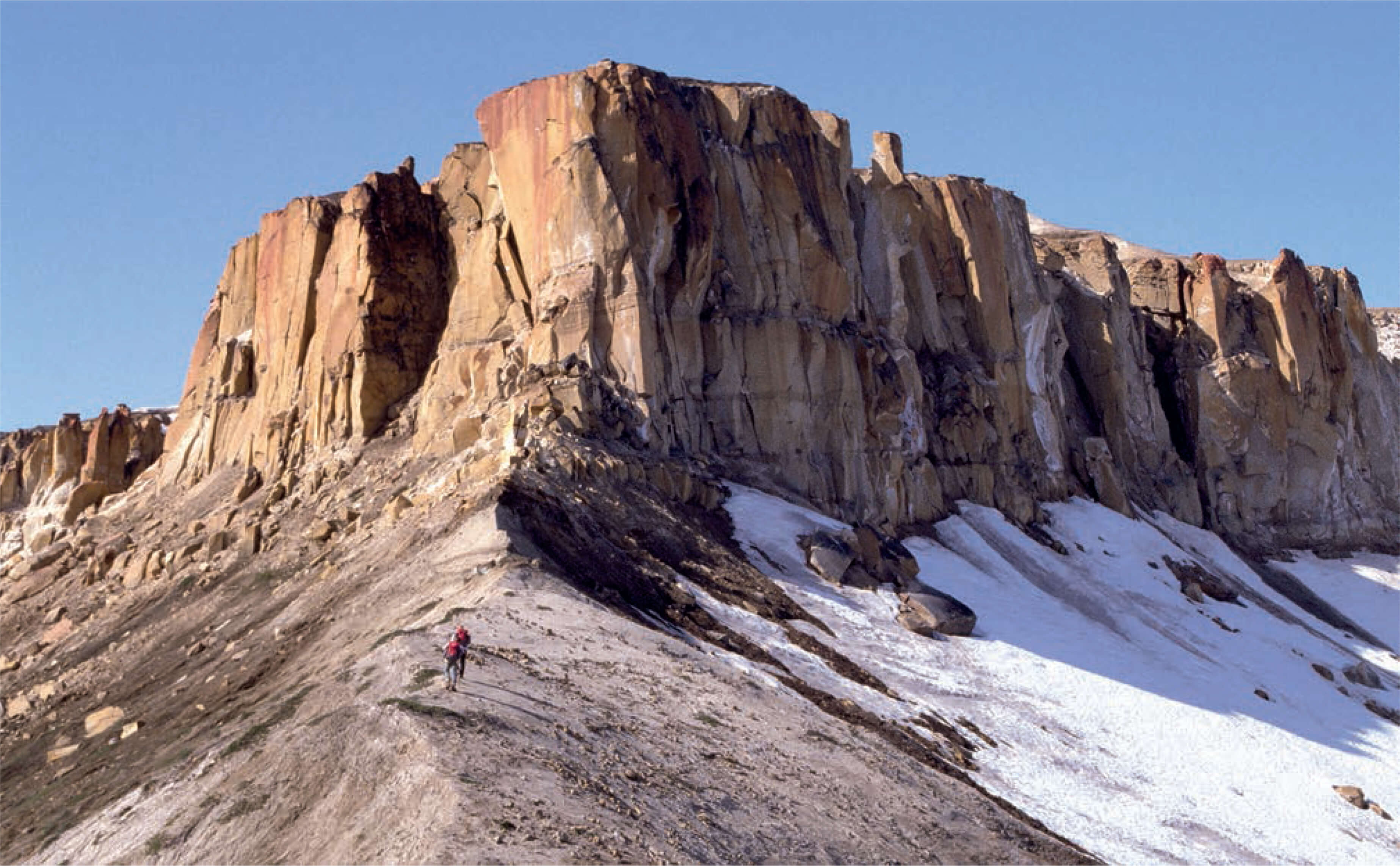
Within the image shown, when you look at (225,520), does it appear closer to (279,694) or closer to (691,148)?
(691,148)

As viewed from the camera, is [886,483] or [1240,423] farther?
[1240,423]

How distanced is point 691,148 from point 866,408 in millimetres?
10785

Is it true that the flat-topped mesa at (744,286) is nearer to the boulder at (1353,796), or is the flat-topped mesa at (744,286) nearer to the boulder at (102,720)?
the boulder at (1353,796)

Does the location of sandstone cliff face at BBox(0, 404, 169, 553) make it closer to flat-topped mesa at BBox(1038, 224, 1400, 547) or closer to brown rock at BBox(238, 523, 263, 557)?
brown rock at BBox(238, 523, 263, 557)

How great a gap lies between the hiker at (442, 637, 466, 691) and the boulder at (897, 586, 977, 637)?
→ 2190 cm

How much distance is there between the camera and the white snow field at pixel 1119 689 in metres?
38.9

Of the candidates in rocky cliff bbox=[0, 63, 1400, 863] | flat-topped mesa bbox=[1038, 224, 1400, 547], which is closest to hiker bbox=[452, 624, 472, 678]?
rocky cliff bbox=[0, 63, 1400, 863]

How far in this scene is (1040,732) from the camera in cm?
4200

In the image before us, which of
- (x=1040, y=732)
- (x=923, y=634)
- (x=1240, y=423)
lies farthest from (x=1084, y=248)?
(x=1040, y=732)

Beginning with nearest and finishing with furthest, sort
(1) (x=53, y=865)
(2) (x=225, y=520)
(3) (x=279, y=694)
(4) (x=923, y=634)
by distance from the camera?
(1) (x=53, y=865)
(3) (x=279, y=694)
(4) (x=923, y=634)
(2) (x=225, y=520)

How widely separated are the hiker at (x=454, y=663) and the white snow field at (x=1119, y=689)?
1275 centimetres

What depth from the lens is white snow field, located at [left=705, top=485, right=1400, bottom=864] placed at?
38.9 m

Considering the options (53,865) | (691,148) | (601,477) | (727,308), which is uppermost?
(691,148)

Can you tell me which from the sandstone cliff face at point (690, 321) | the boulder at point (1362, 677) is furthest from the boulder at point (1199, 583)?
the sandstone cliff face at point (690, 321)
